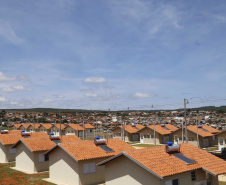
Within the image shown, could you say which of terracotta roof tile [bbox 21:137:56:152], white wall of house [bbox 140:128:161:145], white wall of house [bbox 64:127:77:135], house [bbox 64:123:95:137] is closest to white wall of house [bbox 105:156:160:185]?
terracotta roof tile [bbox 21:137:56:152]

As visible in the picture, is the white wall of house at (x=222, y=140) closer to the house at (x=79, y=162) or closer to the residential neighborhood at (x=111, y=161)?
the residential neighborhood at (x=111, y=161)

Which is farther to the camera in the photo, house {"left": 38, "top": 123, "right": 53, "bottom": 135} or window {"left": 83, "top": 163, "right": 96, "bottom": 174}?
house {"left": 38, "top": 123, "right": 53, "bottom": 135}

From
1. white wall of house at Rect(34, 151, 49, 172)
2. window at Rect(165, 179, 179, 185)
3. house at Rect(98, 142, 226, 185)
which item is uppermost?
house at Rect(98, 142, 226, 185)

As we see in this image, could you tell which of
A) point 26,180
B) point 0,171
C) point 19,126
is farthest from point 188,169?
point 19,126

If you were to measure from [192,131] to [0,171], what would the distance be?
122 feet

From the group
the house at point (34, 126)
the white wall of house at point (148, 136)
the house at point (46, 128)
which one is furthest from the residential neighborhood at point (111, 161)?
the house at point (34, 126)

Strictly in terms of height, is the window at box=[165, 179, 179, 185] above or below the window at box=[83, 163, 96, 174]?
above

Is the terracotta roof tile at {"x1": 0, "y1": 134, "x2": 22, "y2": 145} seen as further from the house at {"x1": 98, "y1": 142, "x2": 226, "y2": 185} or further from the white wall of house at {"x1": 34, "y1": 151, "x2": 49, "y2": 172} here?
the house at {"x1": 98, "y1": 142, "x2": 226, "y2": 185}

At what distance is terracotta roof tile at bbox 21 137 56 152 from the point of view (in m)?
32.2

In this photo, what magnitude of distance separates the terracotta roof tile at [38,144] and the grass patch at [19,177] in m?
3.12

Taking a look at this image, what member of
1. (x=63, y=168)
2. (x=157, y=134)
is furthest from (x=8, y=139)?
(x=157, y=134)

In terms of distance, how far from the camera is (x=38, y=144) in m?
33.2

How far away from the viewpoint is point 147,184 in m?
18.4

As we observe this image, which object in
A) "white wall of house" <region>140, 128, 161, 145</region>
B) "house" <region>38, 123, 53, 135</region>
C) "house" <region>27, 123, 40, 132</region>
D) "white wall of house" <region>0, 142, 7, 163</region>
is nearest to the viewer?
"white wall of house" <region>0, 142, 7, 163</region>
